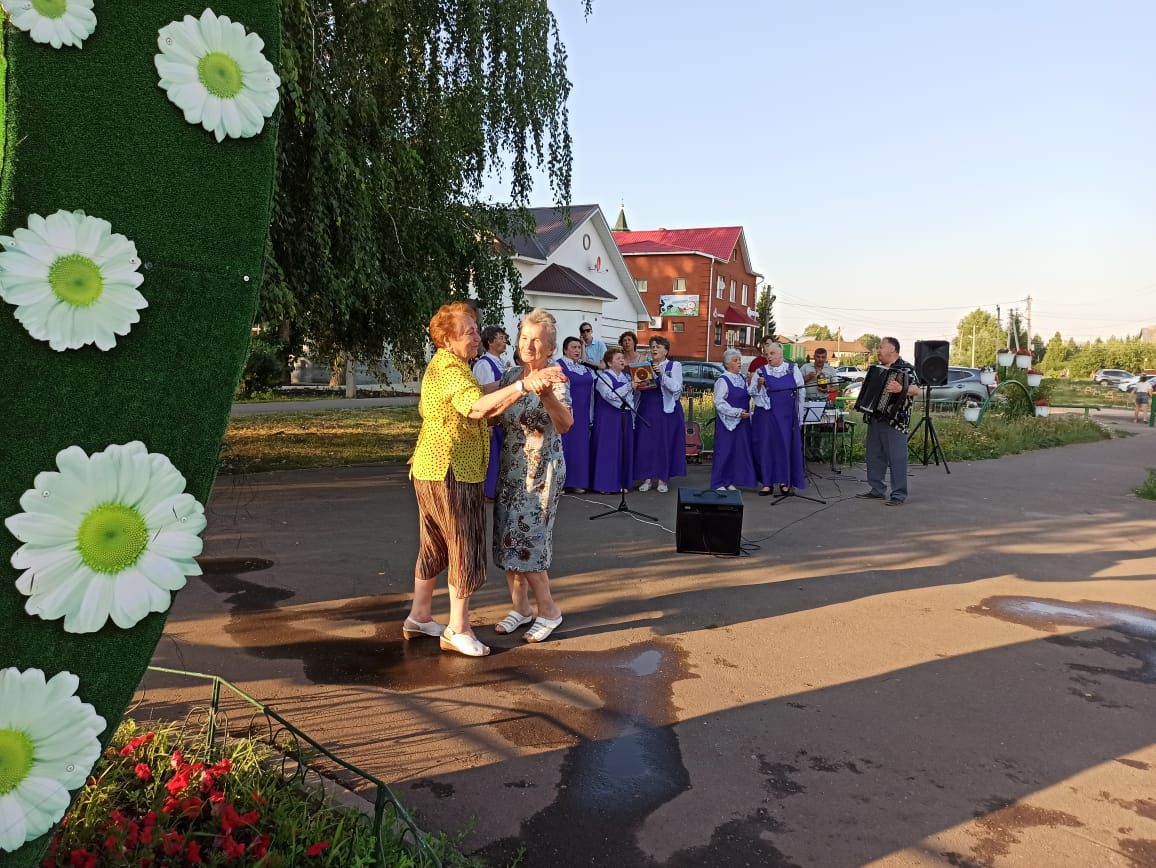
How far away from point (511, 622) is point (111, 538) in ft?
12.0

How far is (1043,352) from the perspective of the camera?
85.6 meters

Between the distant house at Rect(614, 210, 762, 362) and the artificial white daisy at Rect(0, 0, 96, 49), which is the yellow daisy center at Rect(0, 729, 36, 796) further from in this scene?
the distant house at Rect(614, 210, 762, 362)

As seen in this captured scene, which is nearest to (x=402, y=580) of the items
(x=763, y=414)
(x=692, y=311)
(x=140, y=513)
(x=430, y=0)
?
(x=140, y=513)

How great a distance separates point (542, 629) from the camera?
5047 mm

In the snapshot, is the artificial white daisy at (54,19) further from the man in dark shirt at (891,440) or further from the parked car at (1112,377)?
the parked car at (1112,377)

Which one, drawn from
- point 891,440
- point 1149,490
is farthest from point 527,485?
point 1149,490

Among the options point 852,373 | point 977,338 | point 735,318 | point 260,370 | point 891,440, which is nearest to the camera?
point 891,440

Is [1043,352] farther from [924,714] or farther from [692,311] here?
[924,714]

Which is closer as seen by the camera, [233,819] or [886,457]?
[233,819]

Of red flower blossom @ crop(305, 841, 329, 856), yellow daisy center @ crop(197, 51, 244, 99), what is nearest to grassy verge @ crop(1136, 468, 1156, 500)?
red flower blossom @ crop(305, 841, 329, 856)

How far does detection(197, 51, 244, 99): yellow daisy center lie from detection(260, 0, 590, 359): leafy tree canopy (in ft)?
16.0

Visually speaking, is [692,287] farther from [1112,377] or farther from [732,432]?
[732,432]

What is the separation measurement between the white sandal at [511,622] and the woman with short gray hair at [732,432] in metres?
5.22

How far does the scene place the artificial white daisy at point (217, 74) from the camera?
1.70m
